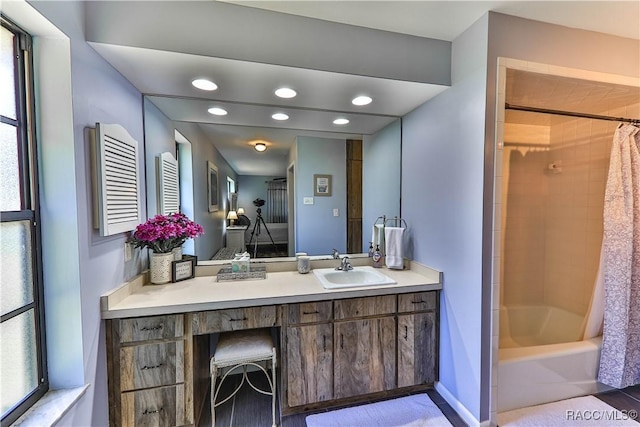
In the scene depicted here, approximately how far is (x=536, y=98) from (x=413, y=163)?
38.3 inches

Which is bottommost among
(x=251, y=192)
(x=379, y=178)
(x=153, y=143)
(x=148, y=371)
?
(x=148, y=371)

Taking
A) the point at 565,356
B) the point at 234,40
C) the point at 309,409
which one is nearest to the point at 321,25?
the point at 234,40

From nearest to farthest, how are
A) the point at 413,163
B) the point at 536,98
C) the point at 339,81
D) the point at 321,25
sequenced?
the point at 321,25
the point at 339,81
the point at 536,98
the point at 413,163

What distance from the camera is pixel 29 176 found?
1.12 metres

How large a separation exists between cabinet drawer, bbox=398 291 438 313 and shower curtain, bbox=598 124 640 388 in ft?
4.13

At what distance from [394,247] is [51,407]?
2147 millimetres

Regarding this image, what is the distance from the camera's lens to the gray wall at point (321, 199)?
8.00 feet

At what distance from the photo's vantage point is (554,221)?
8.42 ft

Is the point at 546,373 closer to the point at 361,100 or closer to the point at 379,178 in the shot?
the point at 379,178

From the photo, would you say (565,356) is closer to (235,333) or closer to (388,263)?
(388,263)


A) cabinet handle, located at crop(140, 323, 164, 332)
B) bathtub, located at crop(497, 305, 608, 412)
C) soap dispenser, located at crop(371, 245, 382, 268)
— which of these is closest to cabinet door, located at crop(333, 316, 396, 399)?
soap dispenser, located at crop(371, 245, 382, 268)

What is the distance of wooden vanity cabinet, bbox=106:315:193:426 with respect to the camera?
4.63 ft

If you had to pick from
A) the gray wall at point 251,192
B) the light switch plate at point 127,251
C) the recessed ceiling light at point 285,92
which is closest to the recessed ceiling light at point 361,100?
the recessed ceiling light at point 285,92

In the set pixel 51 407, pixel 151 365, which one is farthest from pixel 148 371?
pixel 51 407
